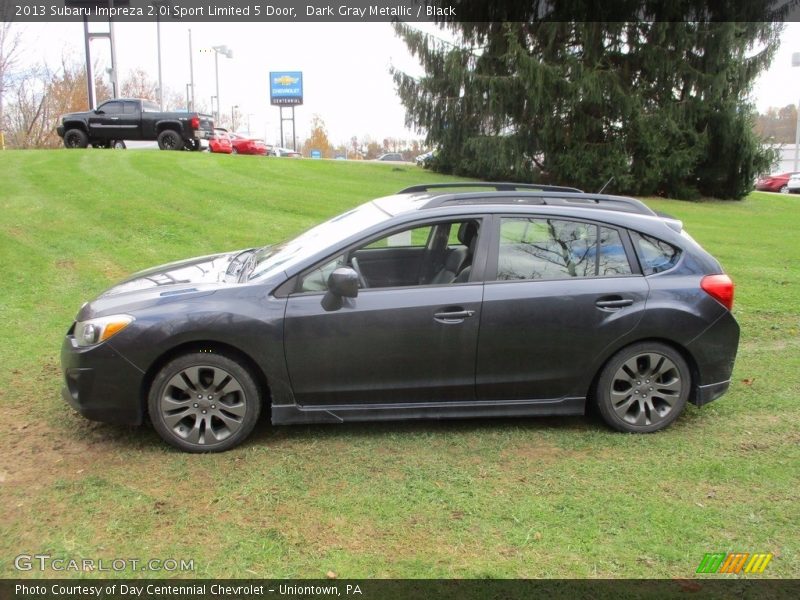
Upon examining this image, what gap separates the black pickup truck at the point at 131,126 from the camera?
22344 mm

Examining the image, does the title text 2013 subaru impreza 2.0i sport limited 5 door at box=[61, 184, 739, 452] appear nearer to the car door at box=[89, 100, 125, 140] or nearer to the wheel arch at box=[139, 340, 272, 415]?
the wheel arch at box=[139, 340, 272, 415]

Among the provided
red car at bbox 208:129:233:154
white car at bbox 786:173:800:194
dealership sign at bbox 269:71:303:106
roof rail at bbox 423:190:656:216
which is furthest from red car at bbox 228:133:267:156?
dealership sign at bbox 269:71:303:106

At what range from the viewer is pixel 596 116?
20.9 metres

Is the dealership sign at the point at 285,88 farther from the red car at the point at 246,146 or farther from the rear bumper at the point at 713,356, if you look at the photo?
the rear bumper at the point at 713,356

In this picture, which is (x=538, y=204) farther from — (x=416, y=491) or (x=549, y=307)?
(x=416, y=491)

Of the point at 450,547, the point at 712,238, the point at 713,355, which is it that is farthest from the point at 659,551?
the point at 712,238

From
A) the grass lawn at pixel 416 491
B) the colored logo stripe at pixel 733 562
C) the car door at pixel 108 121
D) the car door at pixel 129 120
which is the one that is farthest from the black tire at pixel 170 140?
the colored logo stripe at pixel 733 562

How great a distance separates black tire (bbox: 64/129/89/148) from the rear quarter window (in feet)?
75.1

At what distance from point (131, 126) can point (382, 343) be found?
21597mm

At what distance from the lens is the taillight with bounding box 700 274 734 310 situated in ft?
14.3

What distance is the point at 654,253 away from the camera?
14.6 ft

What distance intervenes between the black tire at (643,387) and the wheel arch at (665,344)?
0.02m

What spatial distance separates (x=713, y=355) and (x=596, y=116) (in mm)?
18127

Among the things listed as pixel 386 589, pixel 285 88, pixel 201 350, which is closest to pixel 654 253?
pixel 386 589
